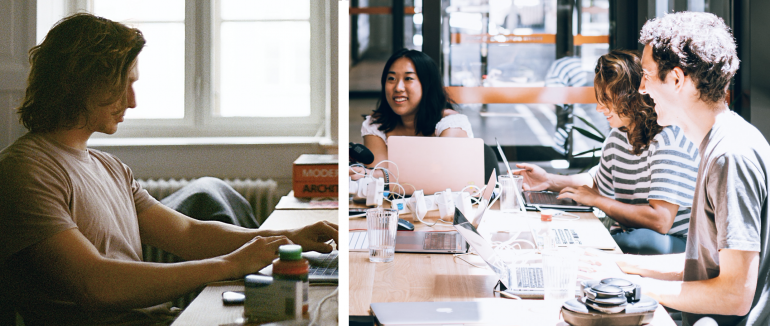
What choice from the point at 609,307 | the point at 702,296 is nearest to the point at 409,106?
the point at 702,296

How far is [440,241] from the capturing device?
1832 mm

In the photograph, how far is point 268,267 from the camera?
912mm

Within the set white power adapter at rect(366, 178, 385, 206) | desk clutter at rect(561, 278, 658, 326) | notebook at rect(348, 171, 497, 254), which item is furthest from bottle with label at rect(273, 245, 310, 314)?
white power adapter at rect(366, 178, 385, 206)

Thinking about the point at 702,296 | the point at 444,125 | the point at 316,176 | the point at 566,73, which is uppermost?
the point at 566,73

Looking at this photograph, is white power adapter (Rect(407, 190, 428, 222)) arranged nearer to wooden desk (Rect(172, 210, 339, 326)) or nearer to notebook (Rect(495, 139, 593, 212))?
notebook (Rect(495, 139, 593, 212))

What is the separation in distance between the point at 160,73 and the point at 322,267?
396 millimetres

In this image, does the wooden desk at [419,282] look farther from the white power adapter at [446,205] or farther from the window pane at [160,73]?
the window pane at [160,73]

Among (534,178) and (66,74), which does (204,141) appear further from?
(534,178)

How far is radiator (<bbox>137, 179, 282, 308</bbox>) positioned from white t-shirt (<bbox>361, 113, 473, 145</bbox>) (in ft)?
7.68

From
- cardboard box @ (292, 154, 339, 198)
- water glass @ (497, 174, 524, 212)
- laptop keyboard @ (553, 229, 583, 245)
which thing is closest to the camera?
cardboard box @ (292, 154, 339, 198)

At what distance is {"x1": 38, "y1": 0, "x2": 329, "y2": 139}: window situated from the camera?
87 cm

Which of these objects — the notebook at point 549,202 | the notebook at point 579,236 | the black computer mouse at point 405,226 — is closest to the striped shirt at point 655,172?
the notebook at point 549,202

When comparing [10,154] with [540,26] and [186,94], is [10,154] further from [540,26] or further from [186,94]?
[540,26]

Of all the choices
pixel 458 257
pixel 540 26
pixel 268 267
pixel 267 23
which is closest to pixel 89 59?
pixel 267 23
